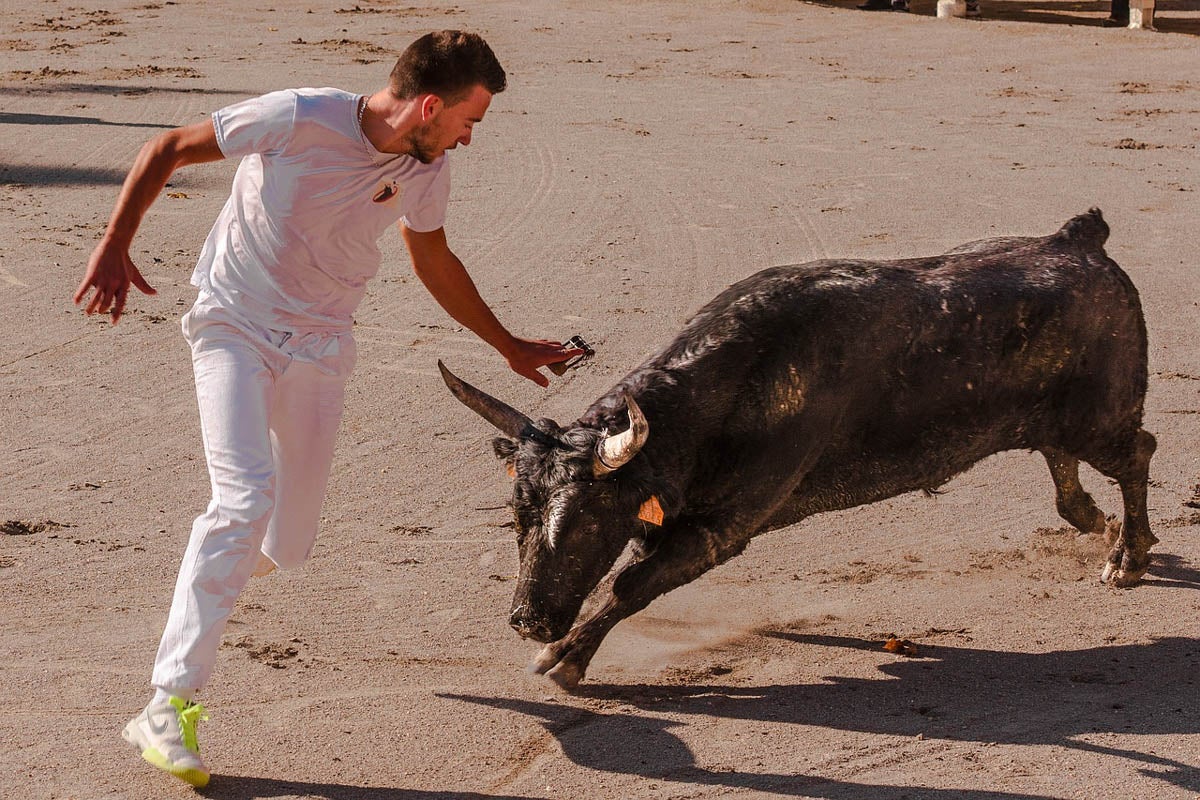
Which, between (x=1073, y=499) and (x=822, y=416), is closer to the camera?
(x=822, y=416)

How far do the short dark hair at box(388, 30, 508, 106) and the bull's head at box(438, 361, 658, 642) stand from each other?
1.15 meters

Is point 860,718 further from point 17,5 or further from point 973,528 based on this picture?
point 17,5

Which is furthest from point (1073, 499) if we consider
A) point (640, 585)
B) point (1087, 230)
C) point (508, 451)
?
point (508, 451)

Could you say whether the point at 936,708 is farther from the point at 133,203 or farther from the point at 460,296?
the point at 133,203

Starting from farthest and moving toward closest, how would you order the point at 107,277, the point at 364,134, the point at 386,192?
1. the point at 386,192
2. the point at 364,134
3. the point at 107,277

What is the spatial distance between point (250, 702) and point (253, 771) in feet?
1.72

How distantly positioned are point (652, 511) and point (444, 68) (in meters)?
1.63

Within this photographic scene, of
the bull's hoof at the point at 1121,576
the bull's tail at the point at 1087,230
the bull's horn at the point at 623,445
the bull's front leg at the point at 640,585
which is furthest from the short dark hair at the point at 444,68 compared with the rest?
the bull's hoof at the point at 1121,576

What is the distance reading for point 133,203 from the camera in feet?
14.8

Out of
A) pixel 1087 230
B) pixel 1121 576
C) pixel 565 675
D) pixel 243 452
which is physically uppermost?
pixel 1087 230

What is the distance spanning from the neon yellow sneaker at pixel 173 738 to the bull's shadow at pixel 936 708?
1.15m

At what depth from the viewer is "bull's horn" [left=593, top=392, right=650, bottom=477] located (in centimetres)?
498

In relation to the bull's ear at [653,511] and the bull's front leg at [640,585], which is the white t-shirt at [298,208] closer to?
the bull's ear at [653,511]

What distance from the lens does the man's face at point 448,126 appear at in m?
4.71
